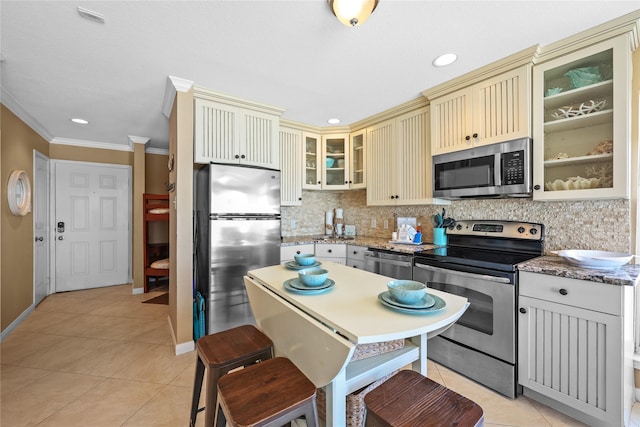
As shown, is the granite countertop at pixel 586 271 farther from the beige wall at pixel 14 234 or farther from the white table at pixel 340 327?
the beige wall at pixel 14 234

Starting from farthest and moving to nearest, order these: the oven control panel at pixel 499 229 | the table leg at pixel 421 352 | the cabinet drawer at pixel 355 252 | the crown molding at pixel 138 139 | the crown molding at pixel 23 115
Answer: the crown molding at pixel 138 139 → the cabinet drawer at pixel 355 252 → the crown molding at pixel 23 115 → the oven control panel at pixel 499 229 → the table leg at pixel 421 352

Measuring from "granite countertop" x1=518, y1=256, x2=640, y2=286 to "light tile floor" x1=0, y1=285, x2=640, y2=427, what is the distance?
907mm

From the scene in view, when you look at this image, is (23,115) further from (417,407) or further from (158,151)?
(417,407)

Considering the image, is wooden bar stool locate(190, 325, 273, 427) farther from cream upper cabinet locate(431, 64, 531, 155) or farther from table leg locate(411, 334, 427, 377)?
cream upper cabinet locate(431, 64, 531, 155)

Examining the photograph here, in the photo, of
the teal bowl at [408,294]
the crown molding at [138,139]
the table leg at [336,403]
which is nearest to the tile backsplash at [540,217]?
the teal bowl at [408,294]

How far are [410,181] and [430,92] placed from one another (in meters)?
0.89

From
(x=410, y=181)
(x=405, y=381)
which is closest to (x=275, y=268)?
(x=405, y=381)

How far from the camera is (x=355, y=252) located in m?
3.02

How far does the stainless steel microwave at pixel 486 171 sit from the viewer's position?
2021mm

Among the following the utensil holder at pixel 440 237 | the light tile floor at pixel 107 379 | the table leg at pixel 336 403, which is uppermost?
the utensil holder at pixel 440 237

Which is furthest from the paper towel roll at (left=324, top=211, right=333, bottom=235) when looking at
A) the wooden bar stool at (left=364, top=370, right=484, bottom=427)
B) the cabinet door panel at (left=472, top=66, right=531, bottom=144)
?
the wooden bar stool at (left=364, top=370, right=484, bottom=427)

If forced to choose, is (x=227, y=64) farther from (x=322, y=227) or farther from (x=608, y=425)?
(x=608, y=425)

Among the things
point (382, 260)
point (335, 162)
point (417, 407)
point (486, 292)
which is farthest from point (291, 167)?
point (417, 407)

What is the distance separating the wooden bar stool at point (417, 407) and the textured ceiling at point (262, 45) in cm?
188
